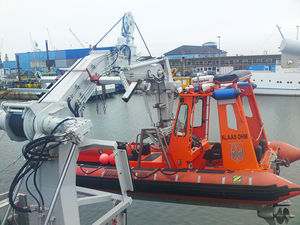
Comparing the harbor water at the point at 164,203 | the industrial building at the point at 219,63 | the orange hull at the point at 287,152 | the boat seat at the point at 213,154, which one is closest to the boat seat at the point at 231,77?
the boat seat at the point at 213,154

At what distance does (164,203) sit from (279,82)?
85.8 feet

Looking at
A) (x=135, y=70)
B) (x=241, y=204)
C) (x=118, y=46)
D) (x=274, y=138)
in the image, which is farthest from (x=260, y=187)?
(x=274, y=138)

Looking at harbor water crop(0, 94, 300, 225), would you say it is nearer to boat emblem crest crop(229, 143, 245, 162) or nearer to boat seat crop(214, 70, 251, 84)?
boat emblem crest crop(229, 143, 245, 162)

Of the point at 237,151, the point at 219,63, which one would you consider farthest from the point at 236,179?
the point at 219,63

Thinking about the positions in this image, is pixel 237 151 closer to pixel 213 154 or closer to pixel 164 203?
pixel 213 154

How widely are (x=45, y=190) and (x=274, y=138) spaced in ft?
39.5

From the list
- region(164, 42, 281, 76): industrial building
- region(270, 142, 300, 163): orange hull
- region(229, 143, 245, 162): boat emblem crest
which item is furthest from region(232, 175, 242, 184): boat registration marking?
region(164, 42, 281, 76): industrial building

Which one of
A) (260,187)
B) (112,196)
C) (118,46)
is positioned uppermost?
(118,46)

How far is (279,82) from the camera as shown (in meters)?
29.2

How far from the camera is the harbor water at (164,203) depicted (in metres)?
6.43

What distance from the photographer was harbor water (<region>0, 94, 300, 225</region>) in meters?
6.43

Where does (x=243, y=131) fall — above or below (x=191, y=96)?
Result: below

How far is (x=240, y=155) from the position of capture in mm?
6184

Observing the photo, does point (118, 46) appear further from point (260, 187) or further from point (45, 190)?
point (260, 187)
